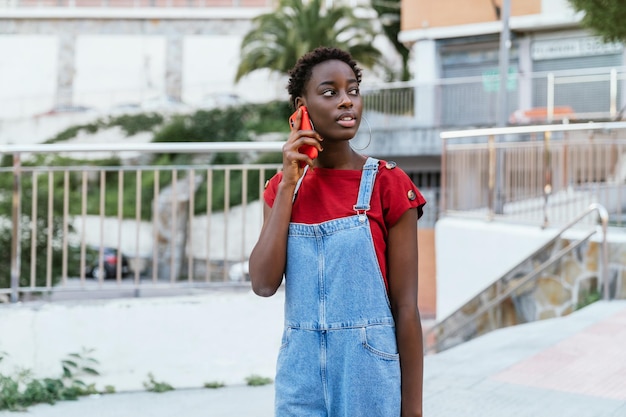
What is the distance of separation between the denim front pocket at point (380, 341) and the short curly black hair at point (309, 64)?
2.13ft

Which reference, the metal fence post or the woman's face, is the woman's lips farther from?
the metal fence post

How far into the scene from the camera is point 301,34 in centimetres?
2508

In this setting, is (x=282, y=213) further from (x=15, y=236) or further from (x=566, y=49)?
(x=566, y=49)

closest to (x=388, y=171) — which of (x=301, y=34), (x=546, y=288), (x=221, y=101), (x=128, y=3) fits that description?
(x=546, y=288)

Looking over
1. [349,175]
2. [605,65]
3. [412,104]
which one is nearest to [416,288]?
[349,175]

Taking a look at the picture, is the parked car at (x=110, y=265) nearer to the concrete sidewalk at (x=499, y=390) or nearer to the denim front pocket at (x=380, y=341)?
A: the concrete sidewalk at (x=499, y=390)

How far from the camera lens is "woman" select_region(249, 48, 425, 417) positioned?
6.44 feet

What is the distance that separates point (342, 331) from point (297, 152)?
0.46 metres

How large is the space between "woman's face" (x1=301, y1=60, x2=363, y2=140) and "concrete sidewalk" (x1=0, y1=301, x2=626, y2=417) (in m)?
2.56

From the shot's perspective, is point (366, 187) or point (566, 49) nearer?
point (366, 187)

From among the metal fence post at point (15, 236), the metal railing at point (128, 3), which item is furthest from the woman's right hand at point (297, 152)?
the metal railing at point (128, 3)

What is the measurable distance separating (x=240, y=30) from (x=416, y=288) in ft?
121

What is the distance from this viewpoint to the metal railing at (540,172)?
29.5ft

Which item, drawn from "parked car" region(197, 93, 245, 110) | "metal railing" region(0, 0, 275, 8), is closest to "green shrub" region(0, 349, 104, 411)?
"parked car" region(197, 93, 245, 110)
